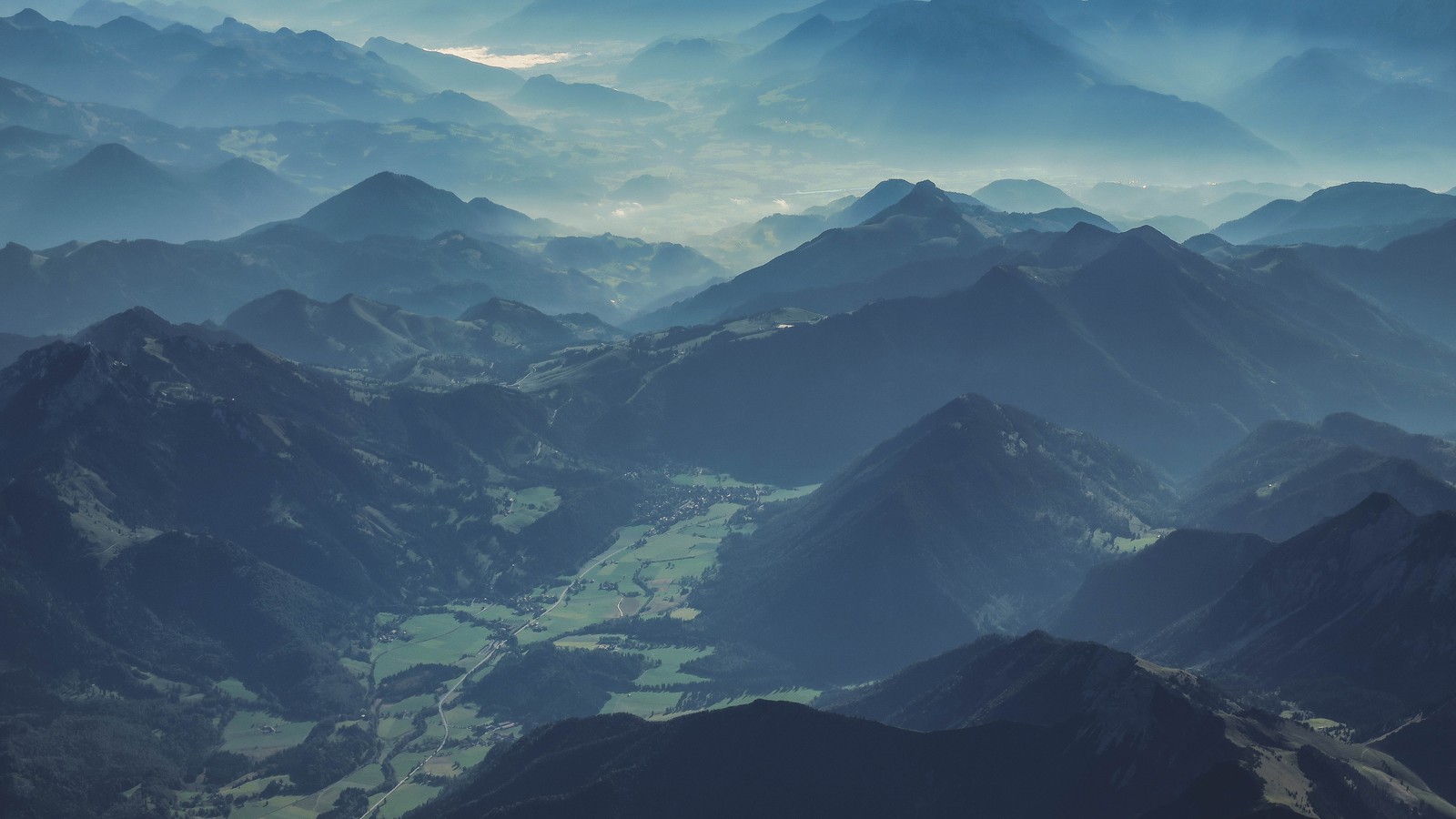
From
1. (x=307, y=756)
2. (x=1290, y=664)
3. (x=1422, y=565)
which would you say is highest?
(x=1422, y=565)

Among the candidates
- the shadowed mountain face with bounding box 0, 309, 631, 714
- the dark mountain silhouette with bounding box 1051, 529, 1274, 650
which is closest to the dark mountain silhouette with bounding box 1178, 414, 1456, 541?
the dark mountain silhouette with bounding box 1051, 529, 1274, 650

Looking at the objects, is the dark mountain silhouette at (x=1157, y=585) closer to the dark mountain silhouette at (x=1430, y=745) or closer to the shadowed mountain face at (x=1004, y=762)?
the shadowed mountain face at (x=1004, y=762)

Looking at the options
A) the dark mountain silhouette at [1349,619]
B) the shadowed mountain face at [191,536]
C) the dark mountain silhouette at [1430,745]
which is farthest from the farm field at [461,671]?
the dark mountain silhouette at [1430,745]

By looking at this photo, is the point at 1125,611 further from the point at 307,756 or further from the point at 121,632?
the point at 121,632

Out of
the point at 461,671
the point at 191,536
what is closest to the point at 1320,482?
the point at 461,671

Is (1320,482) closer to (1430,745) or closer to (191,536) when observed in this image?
(1430,745)

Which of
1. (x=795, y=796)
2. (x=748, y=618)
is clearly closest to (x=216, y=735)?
(x=748, y=618)
